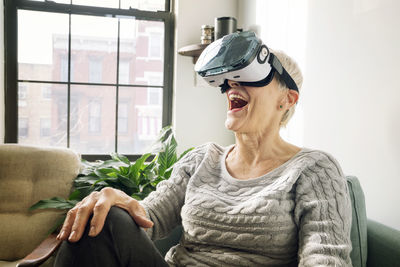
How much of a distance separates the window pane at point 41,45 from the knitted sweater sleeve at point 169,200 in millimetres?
1740

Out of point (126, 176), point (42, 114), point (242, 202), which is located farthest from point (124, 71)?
point (242, 202)

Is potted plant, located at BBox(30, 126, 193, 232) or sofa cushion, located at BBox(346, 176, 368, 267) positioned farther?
potted plant, located at BBox(30, 126, 193, 232)

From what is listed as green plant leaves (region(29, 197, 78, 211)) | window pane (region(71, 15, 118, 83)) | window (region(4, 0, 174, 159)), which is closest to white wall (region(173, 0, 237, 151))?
window (region(4, 0, 174, 159))

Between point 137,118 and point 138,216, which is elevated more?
point 137,118

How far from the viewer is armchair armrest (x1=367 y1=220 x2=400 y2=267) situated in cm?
111

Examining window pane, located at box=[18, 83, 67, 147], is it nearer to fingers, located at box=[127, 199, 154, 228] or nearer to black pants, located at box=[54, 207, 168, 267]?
fingers, located at box=[127, 199, 154, 228]

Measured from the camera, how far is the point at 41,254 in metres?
1.22

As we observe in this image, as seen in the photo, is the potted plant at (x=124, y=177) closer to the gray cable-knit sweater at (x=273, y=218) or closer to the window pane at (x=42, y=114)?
the window pane at (x=42, y=114)

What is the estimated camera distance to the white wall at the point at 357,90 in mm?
1333

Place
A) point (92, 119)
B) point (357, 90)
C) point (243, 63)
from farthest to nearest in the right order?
point (92, 119)
point (357, 90)
point (243, 63)

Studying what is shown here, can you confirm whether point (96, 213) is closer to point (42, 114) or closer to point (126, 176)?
point (126, 176)

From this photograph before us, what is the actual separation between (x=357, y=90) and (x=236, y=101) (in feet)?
1.87

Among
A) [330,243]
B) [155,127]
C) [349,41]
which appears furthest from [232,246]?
[155,127]

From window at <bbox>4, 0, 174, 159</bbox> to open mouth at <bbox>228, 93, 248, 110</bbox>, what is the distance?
5.45ft
